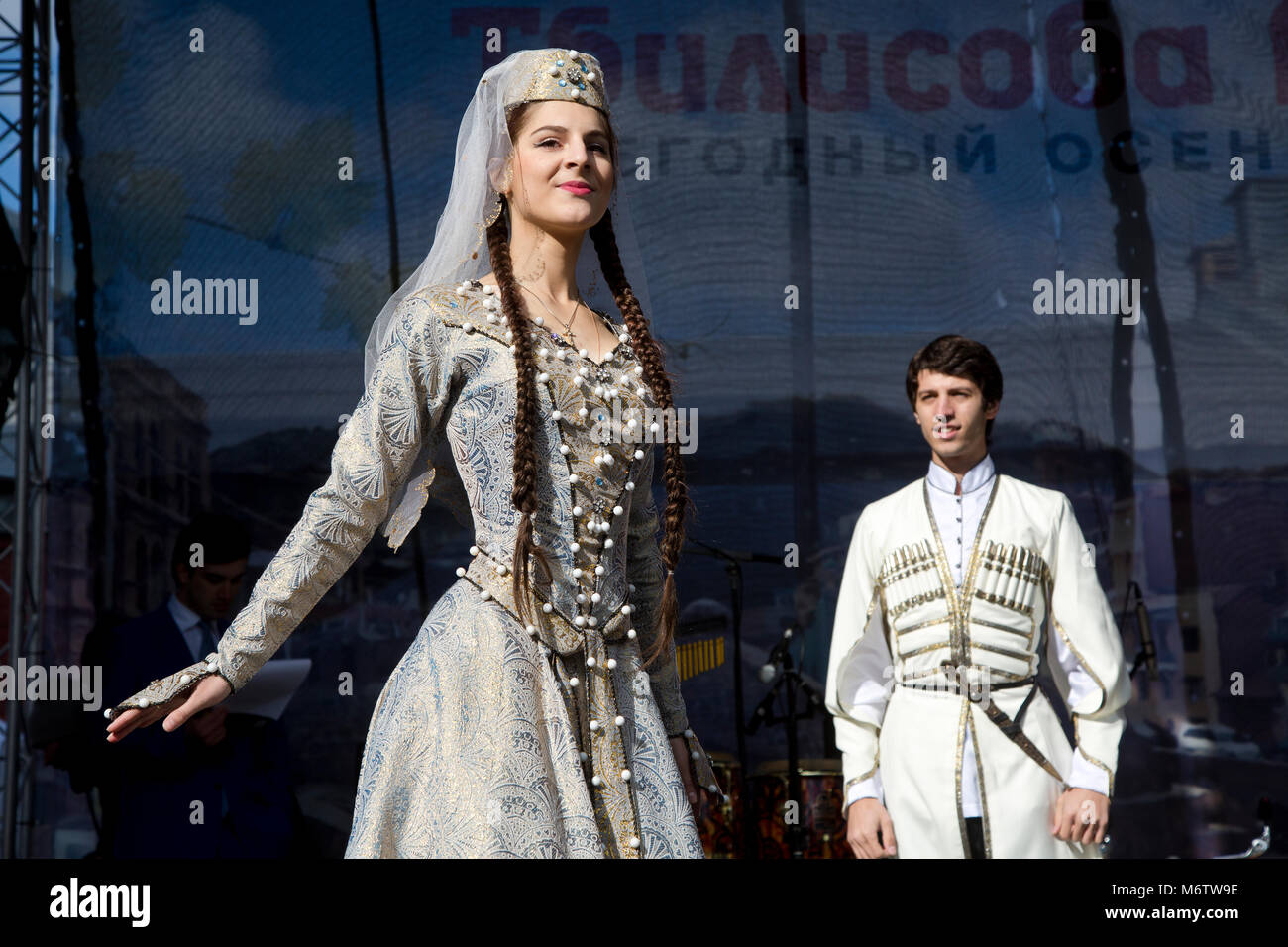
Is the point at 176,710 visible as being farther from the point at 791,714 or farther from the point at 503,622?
the point at 791,714

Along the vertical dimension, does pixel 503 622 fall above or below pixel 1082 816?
above

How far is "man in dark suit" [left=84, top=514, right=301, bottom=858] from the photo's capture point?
165 inches

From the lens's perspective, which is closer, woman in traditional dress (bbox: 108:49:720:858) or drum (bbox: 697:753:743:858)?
woman in traditional dress (bbox: 108:49:720:858)

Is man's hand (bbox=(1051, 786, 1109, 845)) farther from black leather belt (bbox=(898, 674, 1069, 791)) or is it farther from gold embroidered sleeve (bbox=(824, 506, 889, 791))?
gold embroidered sleeve (bbox=(824, 506, 889, 791))

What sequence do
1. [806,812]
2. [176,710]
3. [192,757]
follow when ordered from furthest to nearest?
[806,812] < [192,757] < [176,710]

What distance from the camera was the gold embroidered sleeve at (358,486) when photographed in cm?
202

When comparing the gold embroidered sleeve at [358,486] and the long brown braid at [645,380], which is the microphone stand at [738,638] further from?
the gold embroidered sleeve at [358,486]

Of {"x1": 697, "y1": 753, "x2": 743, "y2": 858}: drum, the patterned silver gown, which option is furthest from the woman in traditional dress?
{"x1": 697, "y1": 753, "x2": 743, "y2": 858}: drum

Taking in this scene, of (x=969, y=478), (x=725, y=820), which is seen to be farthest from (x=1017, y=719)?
(x=725, y=820)

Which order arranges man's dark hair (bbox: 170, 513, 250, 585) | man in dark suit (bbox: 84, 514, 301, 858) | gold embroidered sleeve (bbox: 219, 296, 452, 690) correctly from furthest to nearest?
man's dark hair (bbox: 170, 513, 250, 585) < man in dark suit (bbox: 84, 514, 301, 858) < gold embroidered sleeve (bbox: 219, 296, 452, 690)

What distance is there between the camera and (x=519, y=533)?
2.10 meters

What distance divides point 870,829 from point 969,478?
0.81 m

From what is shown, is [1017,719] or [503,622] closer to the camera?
[503,622]
